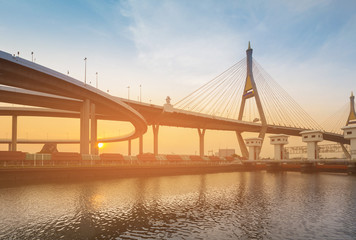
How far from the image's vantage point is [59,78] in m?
48.9

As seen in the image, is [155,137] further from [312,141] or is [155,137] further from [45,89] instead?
[312,141]

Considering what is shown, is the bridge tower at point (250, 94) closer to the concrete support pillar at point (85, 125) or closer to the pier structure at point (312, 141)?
the pier structure at point (312, 141)

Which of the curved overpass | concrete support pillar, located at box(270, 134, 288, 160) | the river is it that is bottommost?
the river

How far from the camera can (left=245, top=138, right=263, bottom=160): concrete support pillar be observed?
10075 centimetres

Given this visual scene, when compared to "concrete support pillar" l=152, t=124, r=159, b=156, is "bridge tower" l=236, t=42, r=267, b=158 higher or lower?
higher

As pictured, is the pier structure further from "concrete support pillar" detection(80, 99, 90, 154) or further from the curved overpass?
"concrete support pillar" detection(80, 99, 90, 154)

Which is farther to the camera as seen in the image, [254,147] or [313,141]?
[254,147]

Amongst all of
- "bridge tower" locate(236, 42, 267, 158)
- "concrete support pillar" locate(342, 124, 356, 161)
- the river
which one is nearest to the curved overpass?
the river

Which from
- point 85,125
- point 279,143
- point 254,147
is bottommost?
point 254,147

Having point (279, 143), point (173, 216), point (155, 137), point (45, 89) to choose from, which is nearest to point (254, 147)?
point (279, 143)

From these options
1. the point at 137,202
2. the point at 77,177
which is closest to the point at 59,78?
the point at 77,177

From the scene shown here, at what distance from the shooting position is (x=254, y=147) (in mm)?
102188

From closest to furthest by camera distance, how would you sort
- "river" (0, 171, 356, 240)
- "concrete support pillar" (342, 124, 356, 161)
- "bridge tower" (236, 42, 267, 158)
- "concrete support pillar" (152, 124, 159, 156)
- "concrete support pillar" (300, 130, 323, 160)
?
1. "river" (0, 171, 356, 240)
2. "concrete support pillar" (342, 124, 356, 161)
3. "concrete support pillar" (300, 130, 323, 160)
4. "bridge tower" (236, 42, 267, 158)
5. "concrete support pillar" (152, 124, 159, 156)

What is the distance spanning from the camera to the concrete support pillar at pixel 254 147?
331 ft
